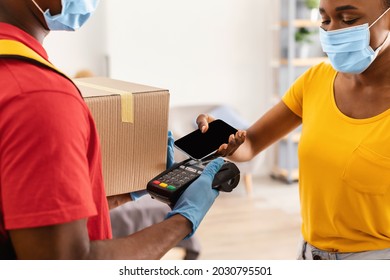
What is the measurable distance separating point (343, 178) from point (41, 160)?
799 millimetres

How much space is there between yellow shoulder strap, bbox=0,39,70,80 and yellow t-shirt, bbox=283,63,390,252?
760mm

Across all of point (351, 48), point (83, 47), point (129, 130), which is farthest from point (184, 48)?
point (129, 130)

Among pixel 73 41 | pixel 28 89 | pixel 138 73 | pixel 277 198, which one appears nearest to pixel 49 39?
pixel 73 41

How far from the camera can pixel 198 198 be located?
1001 mm

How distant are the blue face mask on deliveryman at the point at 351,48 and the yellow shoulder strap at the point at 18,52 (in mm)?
824

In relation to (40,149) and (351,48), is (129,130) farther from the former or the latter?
(351,48)

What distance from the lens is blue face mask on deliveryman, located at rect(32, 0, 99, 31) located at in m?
0.86

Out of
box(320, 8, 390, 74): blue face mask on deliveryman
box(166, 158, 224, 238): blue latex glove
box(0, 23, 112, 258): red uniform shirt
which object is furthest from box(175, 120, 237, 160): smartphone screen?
box(0, 23, 112, 258): red uniform shirt

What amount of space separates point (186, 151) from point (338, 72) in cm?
49

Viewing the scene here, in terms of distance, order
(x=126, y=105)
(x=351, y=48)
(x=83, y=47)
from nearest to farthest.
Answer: (x=126, y=105), (x=351, y=48), (x=83, y=47)

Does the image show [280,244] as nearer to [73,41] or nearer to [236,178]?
[73,41]

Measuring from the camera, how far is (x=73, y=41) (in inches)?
155

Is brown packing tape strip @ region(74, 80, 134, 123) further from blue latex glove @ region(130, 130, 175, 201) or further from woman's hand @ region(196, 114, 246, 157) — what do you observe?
woman's hand @ region(196, 114, 246, 157)

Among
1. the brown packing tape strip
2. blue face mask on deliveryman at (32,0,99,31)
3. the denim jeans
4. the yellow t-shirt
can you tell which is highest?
blue face mask on deliveryman at (32,0,99,31)
